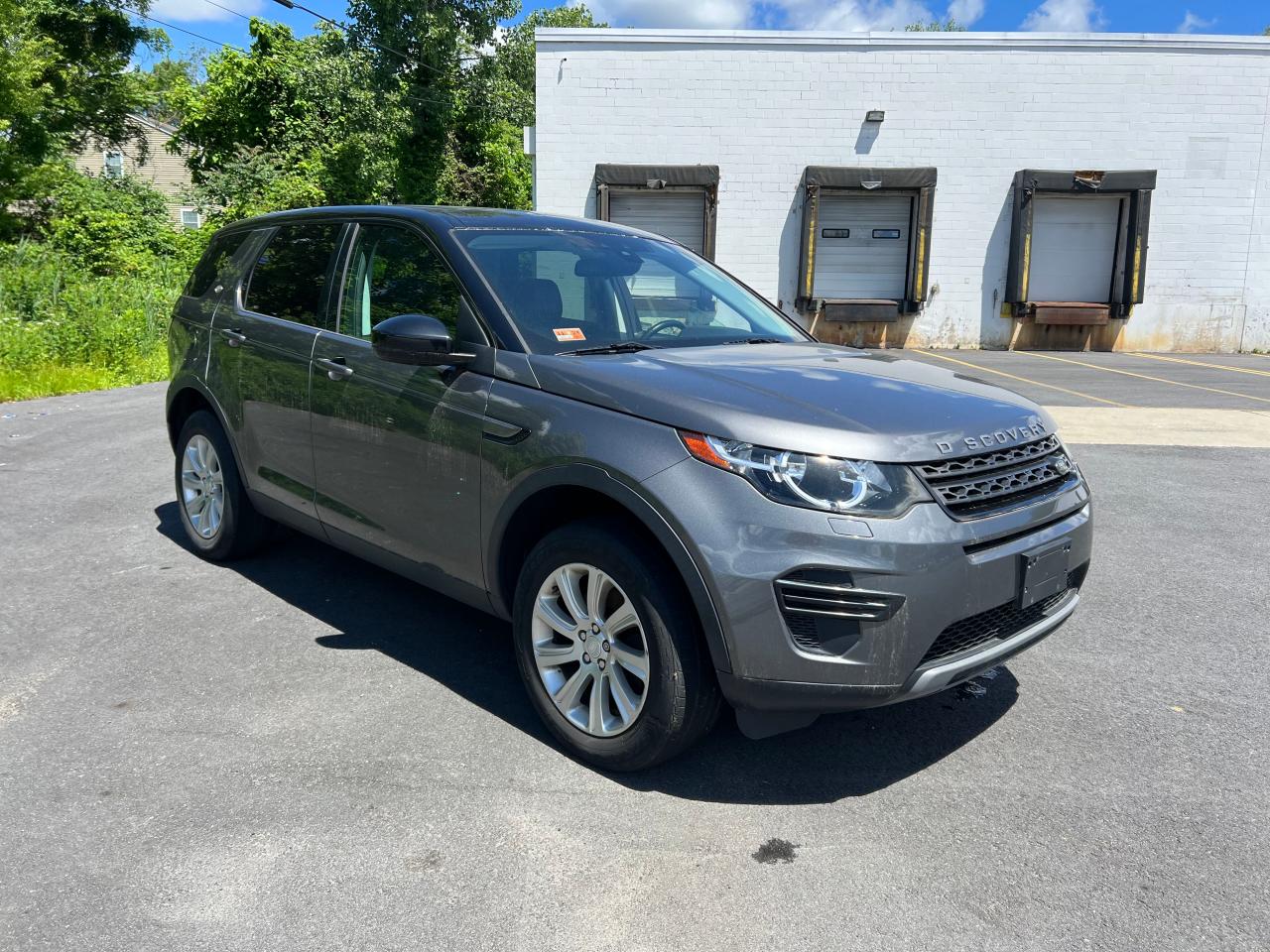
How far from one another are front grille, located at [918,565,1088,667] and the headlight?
411mm

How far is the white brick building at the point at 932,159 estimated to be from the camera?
19.5 metres

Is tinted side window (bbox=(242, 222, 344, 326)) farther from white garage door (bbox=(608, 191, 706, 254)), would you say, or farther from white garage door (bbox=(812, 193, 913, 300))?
white garage door (bbox=(812, 193, 913, 300))

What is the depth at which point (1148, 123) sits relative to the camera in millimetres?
19750

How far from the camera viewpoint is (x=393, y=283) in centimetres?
411

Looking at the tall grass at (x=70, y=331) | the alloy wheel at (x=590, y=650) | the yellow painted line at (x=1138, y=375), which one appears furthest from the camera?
the yellow painted line at (x=1138, y=375)

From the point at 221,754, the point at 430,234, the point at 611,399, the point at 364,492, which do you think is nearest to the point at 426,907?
the point at 221,754

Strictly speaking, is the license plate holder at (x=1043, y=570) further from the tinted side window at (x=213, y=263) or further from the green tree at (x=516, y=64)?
the green tree at (x=516, y=64)

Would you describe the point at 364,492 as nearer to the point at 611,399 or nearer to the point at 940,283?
the point at 611,399

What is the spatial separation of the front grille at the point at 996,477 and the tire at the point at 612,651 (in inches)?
31.9

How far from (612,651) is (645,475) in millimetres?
597

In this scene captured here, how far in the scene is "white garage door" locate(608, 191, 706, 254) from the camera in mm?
20047

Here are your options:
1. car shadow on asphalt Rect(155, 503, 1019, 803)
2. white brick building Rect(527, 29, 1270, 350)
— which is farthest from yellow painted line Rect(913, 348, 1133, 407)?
car shadow on asphalt Rect(155, 503, 1019, 803)

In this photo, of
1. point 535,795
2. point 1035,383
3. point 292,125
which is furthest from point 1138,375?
point 292,125

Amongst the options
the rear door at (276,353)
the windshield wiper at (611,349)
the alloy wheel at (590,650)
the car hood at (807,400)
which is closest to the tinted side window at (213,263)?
the rear door at (276,353)
